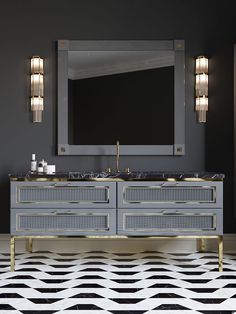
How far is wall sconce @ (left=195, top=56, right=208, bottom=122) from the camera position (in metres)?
5.46

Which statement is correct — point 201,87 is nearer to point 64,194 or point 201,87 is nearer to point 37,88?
point 37,88

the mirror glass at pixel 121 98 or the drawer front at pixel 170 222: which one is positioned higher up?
the mirror glass at pixel 121 98

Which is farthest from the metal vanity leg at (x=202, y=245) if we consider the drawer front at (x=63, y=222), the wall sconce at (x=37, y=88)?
the wall sconce at (x=37, y=88)

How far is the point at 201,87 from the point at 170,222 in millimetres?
1428

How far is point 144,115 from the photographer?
17.9 feet

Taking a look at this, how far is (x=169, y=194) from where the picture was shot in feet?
15.5

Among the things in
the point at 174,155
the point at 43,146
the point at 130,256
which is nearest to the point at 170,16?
the point at 174,155

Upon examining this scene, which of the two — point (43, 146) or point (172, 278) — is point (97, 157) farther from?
point (172, 278)

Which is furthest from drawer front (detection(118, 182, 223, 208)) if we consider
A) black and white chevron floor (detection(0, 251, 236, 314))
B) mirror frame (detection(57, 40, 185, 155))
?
mirror frame (detection(57, 40, 185, 155))

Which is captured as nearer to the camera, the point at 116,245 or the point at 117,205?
the point at 117,205

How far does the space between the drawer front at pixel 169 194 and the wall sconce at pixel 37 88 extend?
1.22m

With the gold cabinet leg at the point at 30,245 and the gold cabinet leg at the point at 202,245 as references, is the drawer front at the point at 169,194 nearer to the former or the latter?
the gold cabinet leg at the point at 202,245

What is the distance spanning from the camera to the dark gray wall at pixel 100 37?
18.1ft

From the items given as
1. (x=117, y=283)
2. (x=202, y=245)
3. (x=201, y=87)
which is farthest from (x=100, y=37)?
(x=117, y=283)
